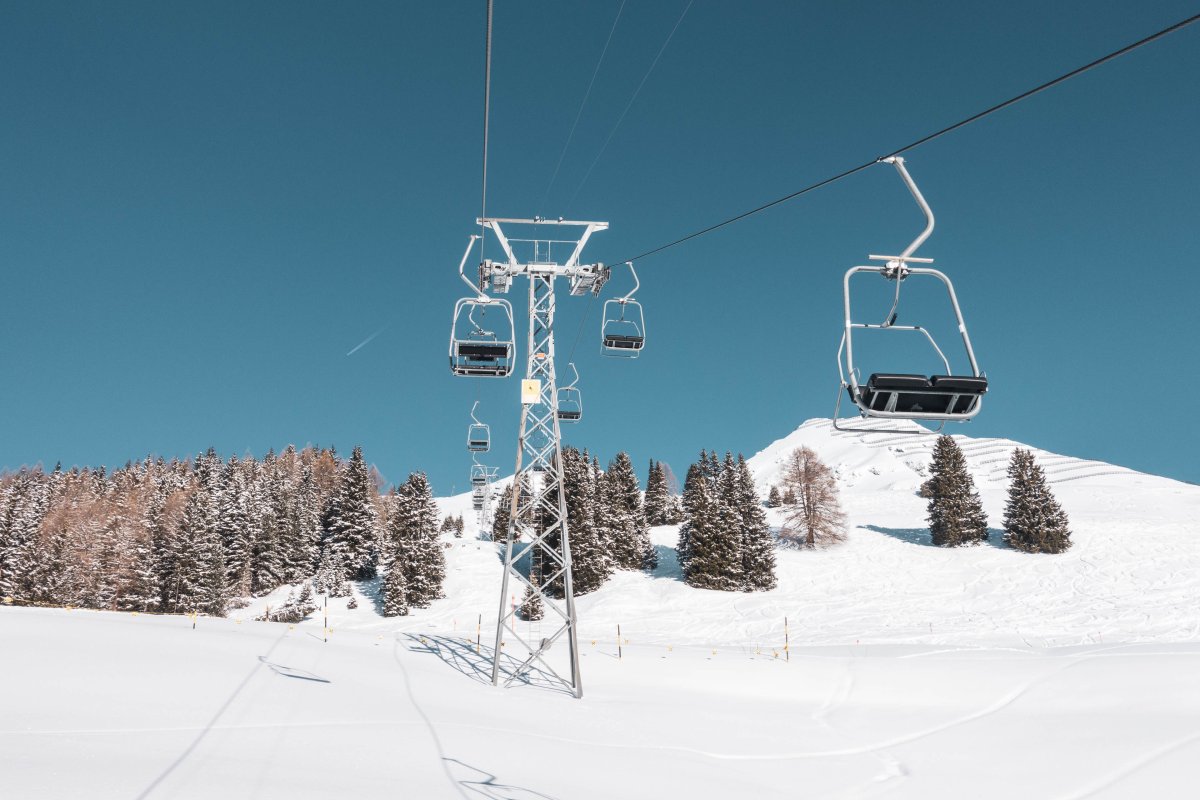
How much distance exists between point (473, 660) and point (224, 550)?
4052 centimetres

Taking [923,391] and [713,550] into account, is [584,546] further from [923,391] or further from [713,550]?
[923,391]

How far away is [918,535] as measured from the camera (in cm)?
5256

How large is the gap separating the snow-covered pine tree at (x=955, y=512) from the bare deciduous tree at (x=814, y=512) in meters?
6.77

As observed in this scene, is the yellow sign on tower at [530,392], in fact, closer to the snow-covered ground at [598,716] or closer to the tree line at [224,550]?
the snow-covered ground at [598,716]

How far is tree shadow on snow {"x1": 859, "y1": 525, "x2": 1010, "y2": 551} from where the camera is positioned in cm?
4888

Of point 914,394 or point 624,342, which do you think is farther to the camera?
point 624,342

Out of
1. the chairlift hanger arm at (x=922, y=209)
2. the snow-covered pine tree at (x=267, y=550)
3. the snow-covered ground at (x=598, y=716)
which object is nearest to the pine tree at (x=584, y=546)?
the snow-covered ground at (x=598, y=716)

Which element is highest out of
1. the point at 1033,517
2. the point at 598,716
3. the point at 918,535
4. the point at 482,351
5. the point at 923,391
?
the point at 482,351

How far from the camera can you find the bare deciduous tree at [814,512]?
5025cm

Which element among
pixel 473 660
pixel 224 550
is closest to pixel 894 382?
pixel 473 660

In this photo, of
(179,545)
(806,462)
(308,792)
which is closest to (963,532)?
(806,462)

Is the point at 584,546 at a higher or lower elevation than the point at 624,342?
lower

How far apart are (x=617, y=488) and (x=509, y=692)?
4118cm

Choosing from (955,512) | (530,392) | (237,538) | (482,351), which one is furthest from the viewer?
(237,538)
